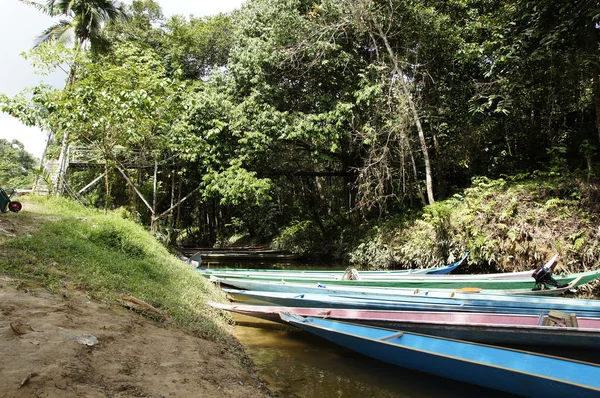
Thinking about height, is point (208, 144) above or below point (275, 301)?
above

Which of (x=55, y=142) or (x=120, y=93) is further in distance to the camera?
(x=55, y=142)

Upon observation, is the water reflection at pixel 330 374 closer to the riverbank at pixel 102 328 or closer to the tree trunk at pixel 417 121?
the riverbank at pixel 102 328

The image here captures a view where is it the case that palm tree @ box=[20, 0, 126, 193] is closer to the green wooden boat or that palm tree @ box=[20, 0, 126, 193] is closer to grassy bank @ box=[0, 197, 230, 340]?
grassy bank @ box=[0, 197, 230, 340]

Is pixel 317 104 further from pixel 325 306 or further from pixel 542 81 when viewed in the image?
pixel 325 306

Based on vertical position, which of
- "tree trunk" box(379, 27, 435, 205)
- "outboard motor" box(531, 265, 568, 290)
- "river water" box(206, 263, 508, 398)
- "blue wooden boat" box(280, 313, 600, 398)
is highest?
"tree trunk" box(379, 27, 435, 205)

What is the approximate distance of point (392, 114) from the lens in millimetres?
11859

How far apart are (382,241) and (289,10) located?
8.47 meters

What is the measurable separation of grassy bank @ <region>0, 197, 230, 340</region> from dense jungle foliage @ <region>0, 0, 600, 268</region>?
3.37m

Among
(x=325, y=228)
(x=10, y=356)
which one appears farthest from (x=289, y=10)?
(x=10, y=356)

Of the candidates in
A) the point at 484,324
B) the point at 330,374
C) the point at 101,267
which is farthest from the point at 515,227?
the point at 101,267

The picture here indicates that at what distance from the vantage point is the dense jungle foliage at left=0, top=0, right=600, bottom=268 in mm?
8727

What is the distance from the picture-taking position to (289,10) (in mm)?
12797

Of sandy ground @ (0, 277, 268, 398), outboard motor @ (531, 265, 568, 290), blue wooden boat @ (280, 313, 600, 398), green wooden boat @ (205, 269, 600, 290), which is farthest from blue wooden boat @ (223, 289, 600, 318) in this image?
sandy ground @ (0, 277, 268, 398)

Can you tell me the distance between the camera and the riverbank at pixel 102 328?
2668mm
